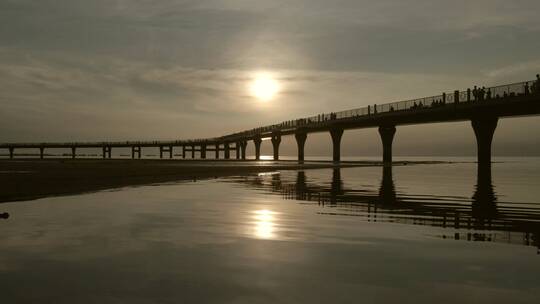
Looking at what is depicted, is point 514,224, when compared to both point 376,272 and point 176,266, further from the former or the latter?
point 176,266

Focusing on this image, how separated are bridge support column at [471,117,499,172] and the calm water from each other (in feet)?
172

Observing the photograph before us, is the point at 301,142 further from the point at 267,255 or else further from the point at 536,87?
the point at 267,255

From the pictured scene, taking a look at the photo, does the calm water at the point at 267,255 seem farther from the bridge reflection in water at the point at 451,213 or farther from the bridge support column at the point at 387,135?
the bridge support column at the point at 387,135

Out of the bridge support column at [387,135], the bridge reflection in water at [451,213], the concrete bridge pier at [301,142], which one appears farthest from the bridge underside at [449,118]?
the bridge reflection in water at [451,213]

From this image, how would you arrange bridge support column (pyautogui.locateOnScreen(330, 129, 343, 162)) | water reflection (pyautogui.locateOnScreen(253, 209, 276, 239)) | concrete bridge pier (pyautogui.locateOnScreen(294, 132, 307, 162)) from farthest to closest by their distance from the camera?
concrete bridge pier (pyautogui.locateOnScreen(294, 132, 307, 162)), bridge support column (pyautogui.locateOnScreen(330, 129, 343, 162)), water reflection (pyautogui.locateOnScreen(253, 209, 276, 239))

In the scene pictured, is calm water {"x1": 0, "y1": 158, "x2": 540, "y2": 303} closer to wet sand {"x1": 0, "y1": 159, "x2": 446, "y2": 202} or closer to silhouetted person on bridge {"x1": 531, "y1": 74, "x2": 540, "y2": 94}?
wet sand {"x1": 0, "y1": 159, "x2": 446, "y2": 202}

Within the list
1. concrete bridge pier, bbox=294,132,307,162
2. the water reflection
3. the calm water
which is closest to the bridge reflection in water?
the calm water

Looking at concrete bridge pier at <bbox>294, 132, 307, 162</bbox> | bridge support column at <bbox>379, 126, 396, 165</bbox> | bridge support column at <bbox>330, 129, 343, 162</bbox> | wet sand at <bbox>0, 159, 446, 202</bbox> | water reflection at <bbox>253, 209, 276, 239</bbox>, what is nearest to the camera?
water reflection at <bbox>253, 209, 276, 239</bbox>

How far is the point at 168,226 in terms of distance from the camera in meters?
12.1

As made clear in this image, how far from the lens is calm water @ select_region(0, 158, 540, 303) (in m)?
6.11

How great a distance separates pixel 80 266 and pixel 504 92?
57.0 metres

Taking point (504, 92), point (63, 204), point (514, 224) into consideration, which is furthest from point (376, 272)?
point (504, 92)

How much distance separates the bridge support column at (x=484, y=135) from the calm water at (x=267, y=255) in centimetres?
5251

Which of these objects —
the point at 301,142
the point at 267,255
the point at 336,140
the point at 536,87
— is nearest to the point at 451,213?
the point at 267,255
